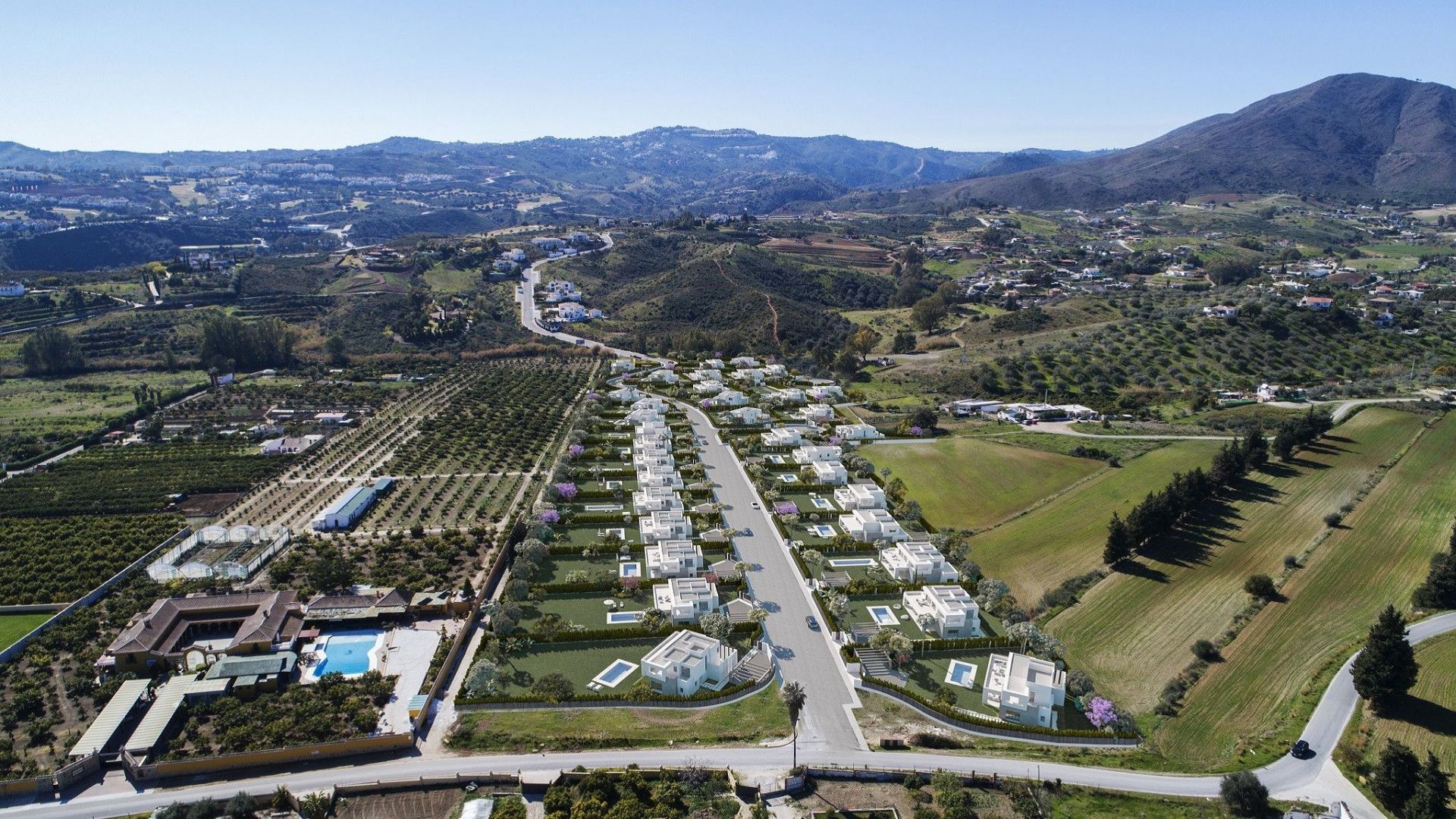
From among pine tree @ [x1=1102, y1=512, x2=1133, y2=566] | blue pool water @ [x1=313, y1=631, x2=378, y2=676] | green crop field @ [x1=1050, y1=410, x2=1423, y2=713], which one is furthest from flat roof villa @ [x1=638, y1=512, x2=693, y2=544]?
pine tree @ [x1=1102, y1=512, x2=1133, y2=566]

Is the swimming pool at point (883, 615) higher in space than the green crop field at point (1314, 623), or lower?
lower

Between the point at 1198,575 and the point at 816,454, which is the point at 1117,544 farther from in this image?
the point at 816,454

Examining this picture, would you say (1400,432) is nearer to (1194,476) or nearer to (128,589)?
(1194,476)

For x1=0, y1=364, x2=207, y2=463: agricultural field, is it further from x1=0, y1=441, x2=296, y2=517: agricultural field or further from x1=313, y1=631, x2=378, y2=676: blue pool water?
x1=313, y1=631, x2=378, y2=676: blue pool water

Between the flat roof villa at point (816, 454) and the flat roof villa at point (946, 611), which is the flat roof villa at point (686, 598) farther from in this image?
the flat roof villa at point (816, 454)

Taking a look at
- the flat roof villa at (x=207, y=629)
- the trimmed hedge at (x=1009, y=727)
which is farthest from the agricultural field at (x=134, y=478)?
the trimmed hedge at (x=1009, y=727)

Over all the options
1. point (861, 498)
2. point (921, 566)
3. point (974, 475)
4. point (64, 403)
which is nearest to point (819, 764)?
point (921, 566)

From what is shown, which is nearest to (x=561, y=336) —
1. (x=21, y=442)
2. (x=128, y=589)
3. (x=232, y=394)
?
(x=232, y=394)
